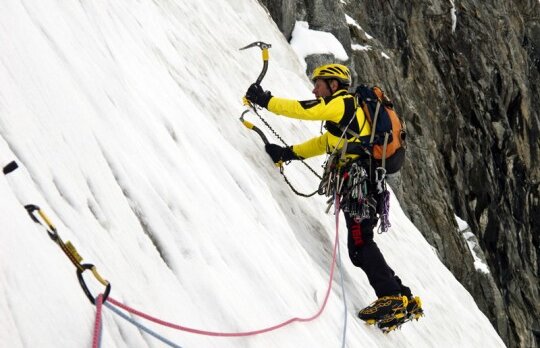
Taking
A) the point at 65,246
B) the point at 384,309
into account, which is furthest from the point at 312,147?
the point at 65,246

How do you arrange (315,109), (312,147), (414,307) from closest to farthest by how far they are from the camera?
(414,307) → (315,109) → (312,147)

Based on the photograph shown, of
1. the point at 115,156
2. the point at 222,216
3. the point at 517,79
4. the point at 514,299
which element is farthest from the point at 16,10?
the point at 517,79

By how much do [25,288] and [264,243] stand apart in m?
2.47

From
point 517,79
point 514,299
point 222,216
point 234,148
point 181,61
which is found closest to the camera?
point 222,216

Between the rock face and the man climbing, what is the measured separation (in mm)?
6246

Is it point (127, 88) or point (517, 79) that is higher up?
point (127, 88)

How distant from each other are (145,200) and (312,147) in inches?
109

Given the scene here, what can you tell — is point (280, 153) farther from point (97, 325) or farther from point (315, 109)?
point (97, 325)

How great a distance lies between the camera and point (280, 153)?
6297 mm

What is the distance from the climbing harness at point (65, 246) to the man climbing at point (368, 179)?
2970 mm

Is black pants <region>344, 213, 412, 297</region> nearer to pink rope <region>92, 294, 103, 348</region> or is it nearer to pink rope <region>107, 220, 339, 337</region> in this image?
pink rope <region>107, 220, 339, 337</region>

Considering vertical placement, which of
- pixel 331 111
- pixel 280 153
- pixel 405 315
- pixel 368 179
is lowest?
pixel 405 315

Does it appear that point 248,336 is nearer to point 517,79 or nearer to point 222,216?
point 222,216

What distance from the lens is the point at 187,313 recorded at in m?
3.19
